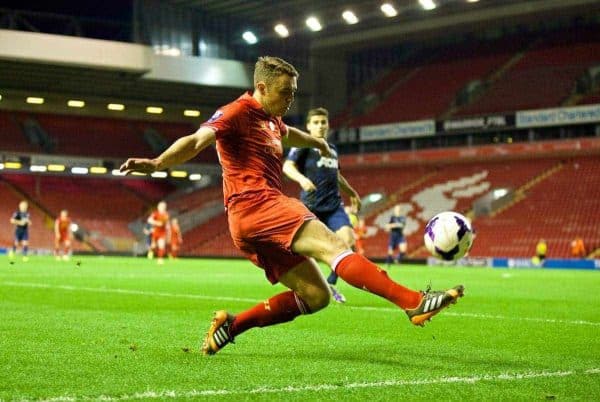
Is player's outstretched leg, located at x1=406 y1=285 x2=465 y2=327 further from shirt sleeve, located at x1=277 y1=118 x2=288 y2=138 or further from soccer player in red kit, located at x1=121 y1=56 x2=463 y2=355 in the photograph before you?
shirt sleeve, located at x1=277 y1=118 x2=288 y2=138

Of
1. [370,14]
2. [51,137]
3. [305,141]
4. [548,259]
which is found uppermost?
[370,14]

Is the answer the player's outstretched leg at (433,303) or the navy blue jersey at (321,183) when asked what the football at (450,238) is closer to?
the player's outstretched leg at (433,303)

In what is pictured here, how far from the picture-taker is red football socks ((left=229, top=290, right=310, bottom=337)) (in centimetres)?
620

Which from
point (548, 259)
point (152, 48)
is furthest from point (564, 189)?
point (152, 48)

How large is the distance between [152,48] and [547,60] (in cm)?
1706

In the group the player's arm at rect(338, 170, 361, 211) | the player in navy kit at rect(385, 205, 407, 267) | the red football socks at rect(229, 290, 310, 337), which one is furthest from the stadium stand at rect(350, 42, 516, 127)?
the red football socks at rect(229, 290, 310, 337)

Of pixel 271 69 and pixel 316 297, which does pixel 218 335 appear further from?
pixel 271 69

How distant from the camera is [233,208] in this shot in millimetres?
5949

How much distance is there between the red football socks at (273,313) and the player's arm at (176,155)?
1285 mm

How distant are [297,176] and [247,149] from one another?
387 cm

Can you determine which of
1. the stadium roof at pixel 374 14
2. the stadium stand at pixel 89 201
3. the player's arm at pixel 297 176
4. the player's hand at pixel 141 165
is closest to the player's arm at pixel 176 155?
the player's hand at pixel 141 165

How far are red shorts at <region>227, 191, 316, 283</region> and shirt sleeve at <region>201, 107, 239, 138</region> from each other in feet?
1.45

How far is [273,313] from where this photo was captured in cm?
625

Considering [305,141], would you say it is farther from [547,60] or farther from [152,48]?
[547,60]
